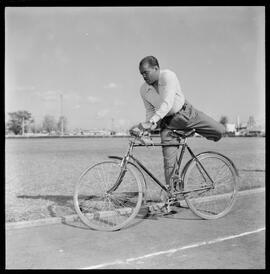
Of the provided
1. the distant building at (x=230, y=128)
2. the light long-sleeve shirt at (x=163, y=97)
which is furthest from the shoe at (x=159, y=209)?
the distant building at (x=230, y=128)

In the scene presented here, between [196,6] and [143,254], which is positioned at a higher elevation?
[196,6]

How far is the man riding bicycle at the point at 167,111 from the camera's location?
480cm

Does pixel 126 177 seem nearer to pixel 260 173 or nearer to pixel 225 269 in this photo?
pixel 225 269

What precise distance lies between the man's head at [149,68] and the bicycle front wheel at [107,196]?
1033mm

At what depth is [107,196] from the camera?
4.84 meters

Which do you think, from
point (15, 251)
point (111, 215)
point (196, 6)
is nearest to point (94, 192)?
point (111, 215)

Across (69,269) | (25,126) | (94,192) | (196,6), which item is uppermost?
(196,6)

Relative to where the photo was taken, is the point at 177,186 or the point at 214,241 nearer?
the point at 214,241

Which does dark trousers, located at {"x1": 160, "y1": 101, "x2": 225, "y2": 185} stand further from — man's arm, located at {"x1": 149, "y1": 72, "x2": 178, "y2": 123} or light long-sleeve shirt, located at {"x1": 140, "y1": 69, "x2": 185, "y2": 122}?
man's arm, located at {"x1": 149, "y1": 72, "x2": 178, "y2": 123}

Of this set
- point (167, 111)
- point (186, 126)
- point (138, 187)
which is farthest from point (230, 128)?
point (138, 187)

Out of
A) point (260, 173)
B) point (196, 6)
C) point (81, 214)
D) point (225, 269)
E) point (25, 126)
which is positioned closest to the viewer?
point (225, 269)

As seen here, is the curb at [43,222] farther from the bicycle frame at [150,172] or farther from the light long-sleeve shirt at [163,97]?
the light long-sleeve shirt at [163,97]

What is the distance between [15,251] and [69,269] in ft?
2.27

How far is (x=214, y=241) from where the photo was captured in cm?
422
